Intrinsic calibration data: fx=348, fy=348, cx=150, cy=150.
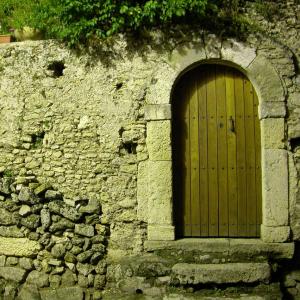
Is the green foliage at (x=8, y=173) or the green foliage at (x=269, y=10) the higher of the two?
the green foliage at (x=269, y=10)

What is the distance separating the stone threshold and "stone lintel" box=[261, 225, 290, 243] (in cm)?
5

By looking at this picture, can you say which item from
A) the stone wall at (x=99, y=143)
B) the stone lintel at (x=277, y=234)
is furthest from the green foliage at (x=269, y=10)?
the stone lintel at (x=277, y=234)

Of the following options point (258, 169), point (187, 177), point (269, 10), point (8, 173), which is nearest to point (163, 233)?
point (187, 177)

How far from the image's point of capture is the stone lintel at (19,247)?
4.45 meters

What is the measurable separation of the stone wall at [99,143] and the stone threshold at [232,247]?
11 centimetres

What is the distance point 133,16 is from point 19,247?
3.23 metres

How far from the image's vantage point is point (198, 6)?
4.09 metres

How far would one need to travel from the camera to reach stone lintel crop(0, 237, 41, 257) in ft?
14.6

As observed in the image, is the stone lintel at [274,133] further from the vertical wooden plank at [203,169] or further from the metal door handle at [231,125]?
the vertical wooden plank at [203,169]

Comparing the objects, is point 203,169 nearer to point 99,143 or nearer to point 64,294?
point 99,143

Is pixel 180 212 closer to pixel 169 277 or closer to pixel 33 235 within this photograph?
pixel 169 277

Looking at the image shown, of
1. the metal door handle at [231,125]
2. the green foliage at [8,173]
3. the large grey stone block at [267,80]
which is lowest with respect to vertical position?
the green foliage at [8,173]

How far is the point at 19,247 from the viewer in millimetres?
4477

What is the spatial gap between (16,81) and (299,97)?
3614 millimetres
